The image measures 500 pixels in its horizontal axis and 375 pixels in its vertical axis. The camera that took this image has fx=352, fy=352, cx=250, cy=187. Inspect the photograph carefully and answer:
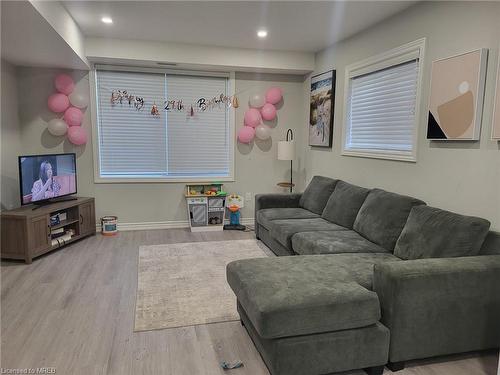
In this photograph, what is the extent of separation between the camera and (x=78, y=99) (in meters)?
4.63

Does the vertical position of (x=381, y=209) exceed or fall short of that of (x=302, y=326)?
it exceeds it

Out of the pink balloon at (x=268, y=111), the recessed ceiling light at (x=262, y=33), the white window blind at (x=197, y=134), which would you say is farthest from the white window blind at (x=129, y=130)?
the recessed ceiling light at (x=262, y=33)

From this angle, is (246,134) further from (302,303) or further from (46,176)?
(302,303)

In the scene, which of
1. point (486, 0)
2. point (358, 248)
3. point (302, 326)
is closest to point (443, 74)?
point (486, 0)

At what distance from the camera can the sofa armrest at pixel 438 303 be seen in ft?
6.39

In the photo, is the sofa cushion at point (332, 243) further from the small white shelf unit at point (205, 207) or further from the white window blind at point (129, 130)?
the white window blind at point (129, 130)

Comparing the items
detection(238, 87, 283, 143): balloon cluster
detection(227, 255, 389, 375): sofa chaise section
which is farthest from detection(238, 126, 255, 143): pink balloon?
detection(227, 255, 389, 375): sofa chaise section

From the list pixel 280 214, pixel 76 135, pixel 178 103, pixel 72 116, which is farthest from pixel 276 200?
pixel 72 116

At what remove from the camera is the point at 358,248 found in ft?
9.52

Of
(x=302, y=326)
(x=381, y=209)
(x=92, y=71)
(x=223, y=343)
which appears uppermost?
(x=92, y=71)

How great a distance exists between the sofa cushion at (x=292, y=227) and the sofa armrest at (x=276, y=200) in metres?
0.65

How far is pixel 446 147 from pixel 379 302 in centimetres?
152

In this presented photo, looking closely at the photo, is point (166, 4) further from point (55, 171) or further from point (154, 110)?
point (55, 171)

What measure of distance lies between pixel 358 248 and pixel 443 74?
1532 mm
